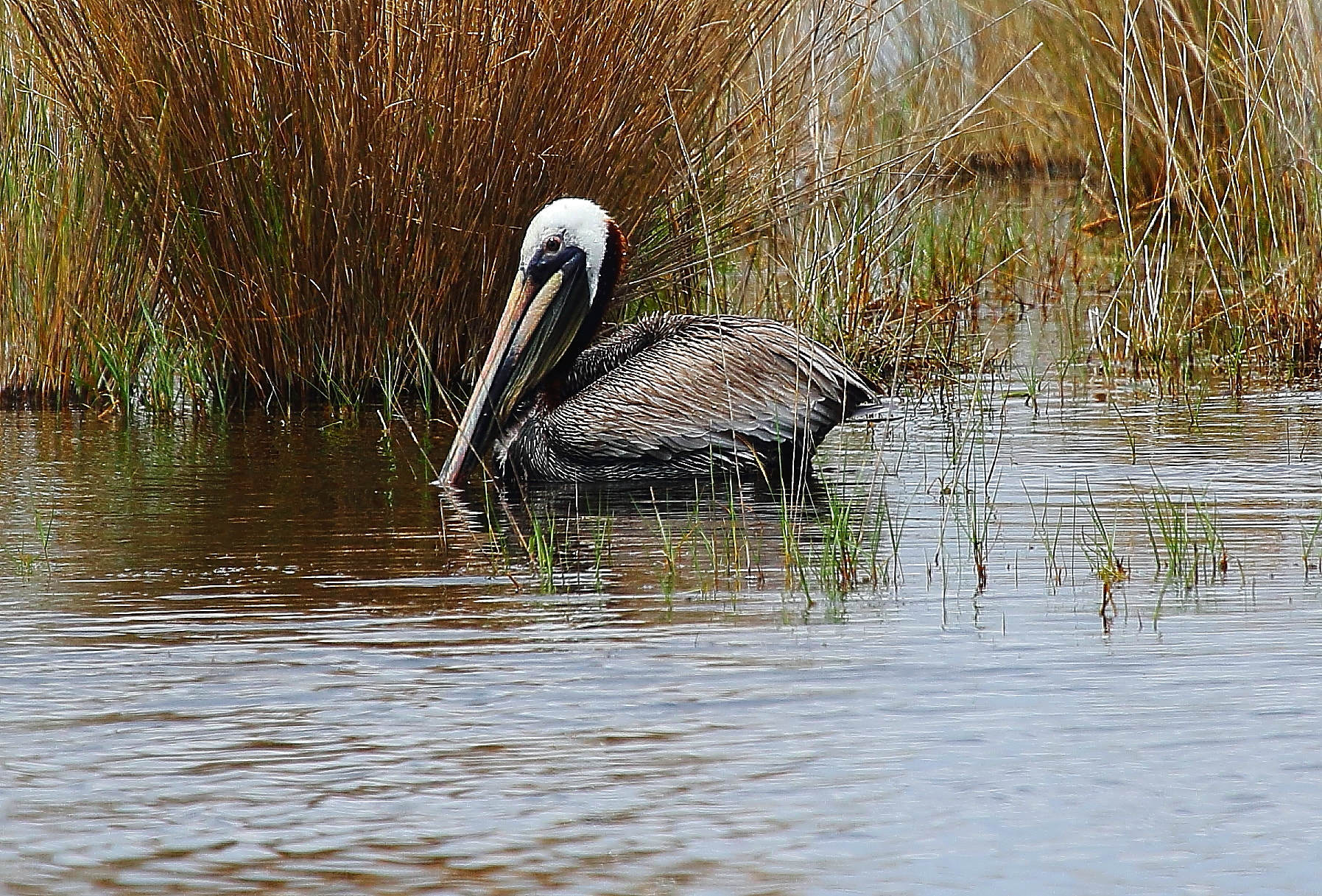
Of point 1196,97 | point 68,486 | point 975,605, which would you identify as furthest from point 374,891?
point 1196,97

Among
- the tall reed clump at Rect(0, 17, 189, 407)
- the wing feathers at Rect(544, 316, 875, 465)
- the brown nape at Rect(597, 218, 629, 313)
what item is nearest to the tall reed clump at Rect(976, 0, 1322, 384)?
the wing feathers at Rect(544, 316, 875, 465)

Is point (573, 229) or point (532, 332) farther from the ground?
point (573, 229)

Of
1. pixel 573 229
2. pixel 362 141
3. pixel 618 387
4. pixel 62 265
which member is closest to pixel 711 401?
pixel 618 387

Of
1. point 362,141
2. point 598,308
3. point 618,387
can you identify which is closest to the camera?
point 618,387

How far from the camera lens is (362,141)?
287 inches

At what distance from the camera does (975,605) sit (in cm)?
451

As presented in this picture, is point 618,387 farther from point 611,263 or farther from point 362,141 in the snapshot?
point 362,141

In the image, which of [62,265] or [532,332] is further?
[62,265]

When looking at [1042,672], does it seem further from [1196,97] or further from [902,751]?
[1196,97]

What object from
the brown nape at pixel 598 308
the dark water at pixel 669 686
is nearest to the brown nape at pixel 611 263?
the brown nape at pixel 598 308

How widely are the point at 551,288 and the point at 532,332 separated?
16 centimetres

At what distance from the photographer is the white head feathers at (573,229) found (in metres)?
6.87

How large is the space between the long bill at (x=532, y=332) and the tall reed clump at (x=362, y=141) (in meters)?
0.34

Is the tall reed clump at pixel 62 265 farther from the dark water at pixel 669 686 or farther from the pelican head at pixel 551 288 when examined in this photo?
the pelican head at pixel 551 288
